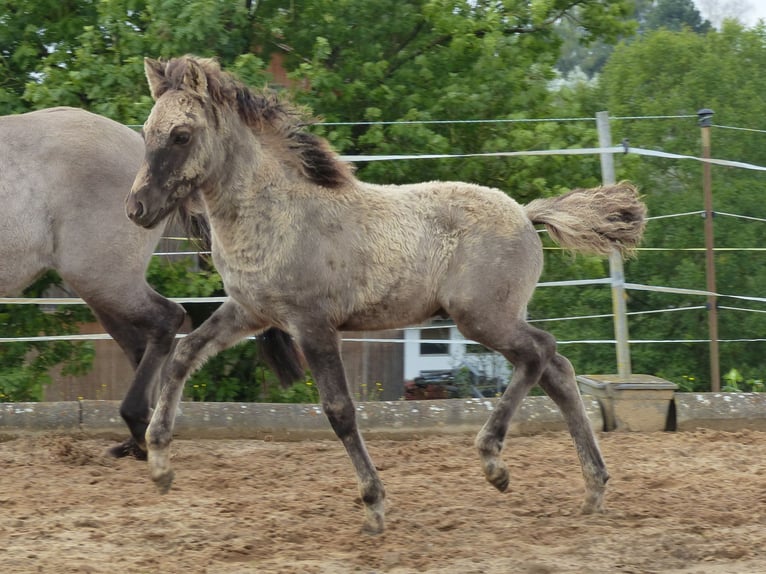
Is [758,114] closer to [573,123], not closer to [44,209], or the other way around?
[573,123]

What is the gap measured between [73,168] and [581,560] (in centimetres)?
356

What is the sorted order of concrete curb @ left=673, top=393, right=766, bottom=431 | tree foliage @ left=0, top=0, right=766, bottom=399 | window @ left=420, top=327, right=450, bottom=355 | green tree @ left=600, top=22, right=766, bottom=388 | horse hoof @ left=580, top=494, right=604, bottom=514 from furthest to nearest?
window @ left=420, top=327, right=450, bottom=355, green tree @ left=600, top=22, right=766, bottom=388, tree foliage @ left=0, top=0, right=766, bottom=399, concrete curb @ left=673, top=393, right=766, bottom=431, horse hoof @ left=580, top=494, right=604, bottom=514

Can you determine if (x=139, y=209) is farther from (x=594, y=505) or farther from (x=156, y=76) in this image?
(x=594, y=505)

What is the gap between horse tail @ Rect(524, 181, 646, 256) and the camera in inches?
201

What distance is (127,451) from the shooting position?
20.6 ft

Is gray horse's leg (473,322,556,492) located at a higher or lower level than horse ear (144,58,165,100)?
lower

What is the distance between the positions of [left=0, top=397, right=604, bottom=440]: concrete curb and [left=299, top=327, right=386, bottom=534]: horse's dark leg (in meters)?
2.24

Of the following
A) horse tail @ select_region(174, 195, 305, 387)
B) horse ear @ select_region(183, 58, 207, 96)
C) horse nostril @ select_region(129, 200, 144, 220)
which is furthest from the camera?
horse tail @ select_region(174, 195, 305, 387)

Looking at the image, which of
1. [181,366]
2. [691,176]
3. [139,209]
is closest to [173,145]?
[139,209]

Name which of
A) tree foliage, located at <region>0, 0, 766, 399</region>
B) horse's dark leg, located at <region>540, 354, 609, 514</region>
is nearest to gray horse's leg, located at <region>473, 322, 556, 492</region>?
horse's dark leg, located at <region>540, 354, 609, 514</region>

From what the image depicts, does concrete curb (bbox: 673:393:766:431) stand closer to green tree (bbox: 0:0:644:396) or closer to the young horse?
the young horse

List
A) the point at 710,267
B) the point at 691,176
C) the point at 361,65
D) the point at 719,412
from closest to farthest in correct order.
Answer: the point at 719,412, the point at 710,267, the point at 361,65, the point at 691,176

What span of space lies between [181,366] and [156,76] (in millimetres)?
1290

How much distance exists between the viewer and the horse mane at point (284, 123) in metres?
4.78
